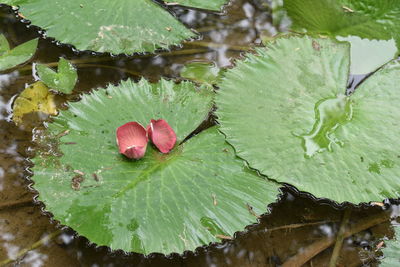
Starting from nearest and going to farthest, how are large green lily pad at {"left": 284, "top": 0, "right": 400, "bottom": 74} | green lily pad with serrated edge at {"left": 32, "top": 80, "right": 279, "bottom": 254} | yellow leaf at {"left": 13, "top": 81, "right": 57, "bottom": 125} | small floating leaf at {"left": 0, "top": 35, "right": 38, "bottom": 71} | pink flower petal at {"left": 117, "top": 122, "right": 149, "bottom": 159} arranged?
green lily pad with serrated edge at {"left": 32, "top": 80, "right": 279, "bottom": 254} < pink flower petal at {"left": 117, "top": 122, "right": 149, "bottom": 159} < yellow leaf at {"left": 13, "top": 81, "right": 57, "bottom": 125} < small floating leaf at {"left": 0, "top": 35, "right": 38, "bottom": 71} < large green lily pad at {"left": 284, "top": 0, "right": 400, "bottom": 74}

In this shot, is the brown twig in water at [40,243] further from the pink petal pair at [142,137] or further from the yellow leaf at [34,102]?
the yellow leaf at [34,102]

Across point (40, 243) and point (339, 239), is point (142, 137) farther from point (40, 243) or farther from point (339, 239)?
point (339, 239)

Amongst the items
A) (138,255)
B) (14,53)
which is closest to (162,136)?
(138,255)

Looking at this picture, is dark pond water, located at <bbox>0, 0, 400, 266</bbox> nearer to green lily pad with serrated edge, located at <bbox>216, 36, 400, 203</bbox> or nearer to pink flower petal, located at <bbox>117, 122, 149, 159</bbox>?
green lily pad with serrated edge, located at <bbox>216, 36, 400, 203</bbox>

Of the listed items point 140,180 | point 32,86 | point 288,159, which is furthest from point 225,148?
point 32,86

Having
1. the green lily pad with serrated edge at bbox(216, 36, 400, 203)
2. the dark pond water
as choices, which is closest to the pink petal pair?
the green lily pad with serrated edge at bbox(216, 36, 400, 203)
